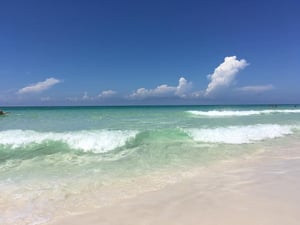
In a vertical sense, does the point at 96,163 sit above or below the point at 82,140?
below

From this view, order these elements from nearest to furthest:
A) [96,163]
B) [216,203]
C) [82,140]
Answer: [216,203] < [96,163] < [82,140]

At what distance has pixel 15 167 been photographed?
669cm

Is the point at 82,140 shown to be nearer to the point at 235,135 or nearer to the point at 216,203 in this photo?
the point at 235,135

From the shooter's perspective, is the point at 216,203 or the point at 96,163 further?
the point at 96,163

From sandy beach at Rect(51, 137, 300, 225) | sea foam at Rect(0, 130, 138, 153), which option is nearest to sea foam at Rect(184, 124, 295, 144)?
sea foam at Rect(0, 130, 138, 153)

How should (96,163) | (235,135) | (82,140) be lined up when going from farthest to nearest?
1. (235,135)
2. (82,140)
3. (96,163)

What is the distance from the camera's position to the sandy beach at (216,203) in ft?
10.8

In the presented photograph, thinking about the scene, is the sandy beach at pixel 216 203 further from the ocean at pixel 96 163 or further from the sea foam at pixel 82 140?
the sea foam at pixel 82 140

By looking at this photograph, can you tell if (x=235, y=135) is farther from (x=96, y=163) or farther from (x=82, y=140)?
(x=96, y=163)

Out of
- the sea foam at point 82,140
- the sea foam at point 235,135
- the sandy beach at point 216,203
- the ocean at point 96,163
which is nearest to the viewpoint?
the sandy beach at point 216,203

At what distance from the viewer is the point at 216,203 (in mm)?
3805

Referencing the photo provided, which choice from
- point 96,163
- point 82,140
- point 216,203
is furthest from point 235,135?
point 216,203

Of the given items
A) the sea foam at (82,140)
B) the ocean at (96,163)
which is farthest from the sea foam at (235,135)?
the sea foam at (82,140)

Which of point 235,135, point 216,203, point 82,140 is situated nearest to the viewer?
point 216,203
